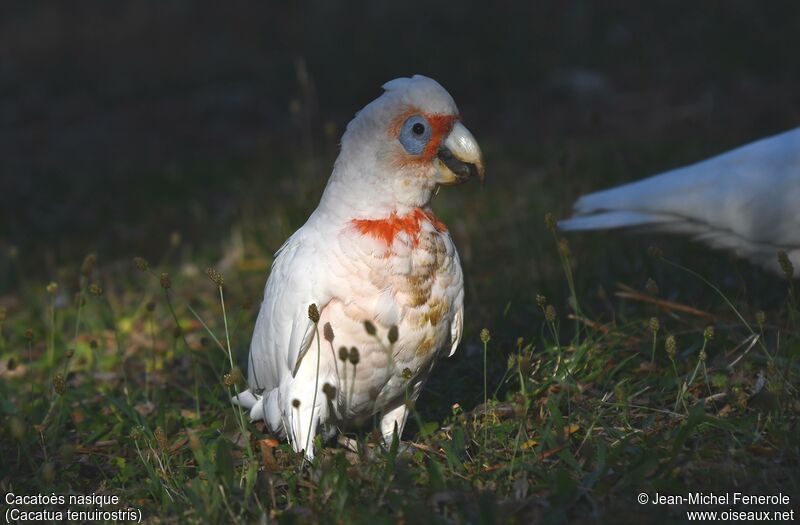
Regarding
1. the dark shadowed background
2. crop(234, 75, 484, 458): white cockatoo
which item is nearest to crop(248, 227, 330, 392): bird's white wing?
crop(234, 75, 484, 458): white cockatoo

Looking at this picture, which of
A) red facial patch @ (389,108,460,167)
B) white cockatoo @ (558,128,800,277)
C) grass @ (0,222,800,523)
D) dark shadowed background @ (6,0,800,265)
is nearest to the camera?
grass @ (0,222,800,523)

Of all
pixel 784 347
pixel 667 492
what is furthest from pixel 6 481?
pixel 784 347

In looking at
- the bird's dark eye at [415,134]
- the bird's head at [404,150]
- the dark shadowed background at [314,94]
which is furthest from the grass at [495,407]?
the dark shadowed background at [314,94]

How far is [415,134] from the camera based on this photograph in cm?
264

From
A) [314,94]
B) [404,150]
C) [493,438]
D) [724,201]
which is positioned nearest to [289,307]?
[404,150]

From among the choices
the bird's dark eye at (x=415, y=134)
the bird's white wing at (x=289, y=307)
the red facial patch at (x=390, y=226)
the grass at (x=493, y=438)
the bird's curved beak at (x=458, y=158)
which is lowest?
the grass at (x=493, y=438)

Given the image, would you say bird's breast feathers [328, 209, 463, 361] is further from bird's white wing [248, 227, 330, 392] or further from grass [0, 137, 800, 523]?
grass [0, 137, 800, 523]

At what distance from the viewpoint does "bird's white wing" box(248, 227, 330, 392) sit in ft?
8.83

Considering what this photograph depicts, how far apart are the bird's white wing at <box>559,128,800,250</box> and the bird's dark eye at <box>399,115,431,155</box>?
130 centimetres

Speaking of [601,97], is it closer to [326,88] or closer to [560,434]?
[326,88]

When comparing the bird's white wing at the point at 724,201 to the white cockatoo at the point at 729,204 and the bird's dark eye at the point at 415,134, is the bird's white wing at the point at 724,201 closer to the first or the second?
the white cockatoo at the point at 729,204

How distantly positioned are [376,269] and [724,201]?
1.76m

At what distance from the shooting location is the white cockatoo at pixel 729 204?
3.63 meters

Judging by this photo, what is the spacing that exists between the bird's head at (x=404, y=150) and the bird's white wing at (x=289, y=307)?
204 millimetres
